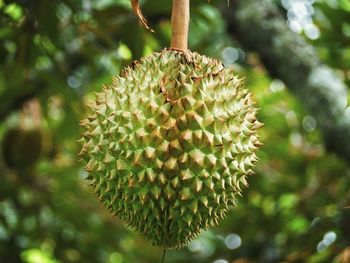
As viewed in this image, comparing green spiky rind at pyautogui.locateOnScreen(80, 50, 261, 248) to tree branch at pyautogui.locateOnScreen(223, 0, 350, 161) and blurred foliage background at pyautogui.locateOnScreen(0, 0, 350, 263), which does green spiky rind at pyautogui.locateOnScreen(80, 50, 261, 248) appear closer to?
blurred foliage background at pyautogui.locateOnScreen(0, 0, 350, 263)

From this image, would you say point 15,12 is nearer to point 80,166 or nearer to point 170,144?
point 80,166

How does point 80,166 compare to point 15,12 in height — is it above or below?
below

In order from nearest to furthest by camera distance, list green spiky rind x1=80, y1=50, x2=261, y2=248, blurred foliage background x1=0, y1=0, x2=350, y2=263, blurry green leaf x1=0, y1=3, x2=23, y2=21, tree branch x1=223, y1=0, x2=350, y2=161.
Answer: green spiky rind x1=80, y1=50, x2=261, y2=248 < blurry green leaf x1=0, y1=3, x2=23, y2=21 < tree branch x1=223, y1=0, x2=350, y2=161 < blurred foliage background x1=0, y1=0, x2=350, y2=263

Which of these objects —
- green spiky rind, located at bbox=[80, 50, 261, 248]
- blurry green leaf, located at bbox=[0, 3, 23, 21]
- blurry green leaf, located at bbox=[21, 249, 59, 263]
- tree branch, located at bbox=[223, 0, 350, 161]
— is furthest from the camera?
blurry green leaf, located at bbox=[21, 249, 59, 263]

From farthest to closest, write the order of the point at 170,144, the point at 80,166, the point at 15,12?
the point at 80,166, the point at 15,12, the point at 170,144

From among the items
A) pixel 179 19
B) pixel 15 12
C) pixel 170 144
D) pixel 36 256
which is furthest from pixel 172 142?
pixel 36 256

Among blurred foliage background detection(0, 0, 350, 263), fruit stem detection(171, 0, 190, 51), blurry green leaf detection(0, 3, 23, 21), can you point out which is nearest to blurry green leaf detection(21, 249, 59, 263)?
blurred foliage background detection(0, 0, 350, 263)

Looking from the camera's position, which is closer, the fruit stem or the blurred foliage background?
the fruit stem

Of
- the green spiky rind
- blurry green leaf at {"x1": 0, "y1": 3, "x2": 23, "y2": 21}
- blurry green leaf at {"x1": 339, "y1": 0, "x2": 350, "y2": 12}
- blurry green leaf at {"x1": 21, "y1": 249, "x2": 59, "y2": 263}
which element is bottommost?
blurry green leaf at {"x1": 21, "y1": 249, "x2": 59, "y2": 263}
